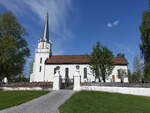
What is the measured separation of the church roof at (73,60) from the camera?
3972 cm

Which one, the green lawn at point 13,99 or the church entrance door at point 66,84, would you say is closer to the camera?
the green lawn at point 13,99

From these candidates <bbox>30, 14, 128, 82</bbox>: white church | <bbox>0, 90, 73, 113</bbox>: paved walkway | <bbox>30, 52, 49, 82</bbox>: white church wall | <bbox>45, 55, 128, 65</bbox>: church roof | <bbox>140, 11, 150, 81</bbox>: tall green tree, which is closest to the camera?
<bbox>0, 90, 73, 113</bbox>: paved walkway

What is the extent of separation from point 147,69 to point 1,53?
69.4ft

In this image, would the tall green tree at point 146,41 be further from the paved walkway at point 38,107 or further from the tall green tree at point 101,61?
the paved walkway at point 38,107

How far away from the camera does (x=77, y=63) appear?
4025cm

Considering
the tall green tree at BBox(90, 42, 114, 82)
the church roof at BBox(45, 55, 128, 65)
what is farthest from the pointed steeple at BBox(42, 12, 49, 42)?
the tall green tree at BBox(90, 42, 114, 82)

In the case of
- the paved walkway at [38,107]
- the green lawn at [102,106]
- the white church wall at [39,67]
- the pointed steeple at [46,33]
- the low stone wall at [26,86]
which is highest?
the pointed steeple at [46,33]

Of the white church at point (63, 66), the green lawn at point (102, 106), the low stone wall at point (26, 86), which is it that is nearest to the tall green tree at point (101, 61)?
the low stone wall at point (26, 86)

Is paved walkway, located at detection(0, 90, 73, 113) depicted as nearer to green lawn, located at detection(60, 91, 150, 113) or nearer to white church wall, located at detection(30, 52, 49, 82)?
green lawn, located at detection(60, 91, 150, 113)

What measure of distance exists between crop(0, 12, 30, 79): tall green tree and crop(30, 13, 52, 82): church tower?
1677 centimetres

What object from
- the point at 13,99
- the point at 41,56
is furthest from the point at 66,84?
the point at 41,56

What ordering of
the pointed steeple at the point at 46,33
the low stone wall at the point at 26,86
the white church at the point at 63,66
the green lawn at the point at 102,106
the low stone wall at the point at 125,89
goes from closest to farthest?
the green lawn at the point at 102,106, the low stone wall at the point at 125,89, the low stone wall at the point at 26,86, the white church at the point at 63,66, the pointed steeple at the point at 46,33

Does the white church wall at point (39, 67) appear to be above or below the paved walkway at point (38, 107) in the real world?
above

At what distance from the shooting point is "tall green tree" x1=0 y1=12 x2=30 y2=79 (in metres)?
21.3
